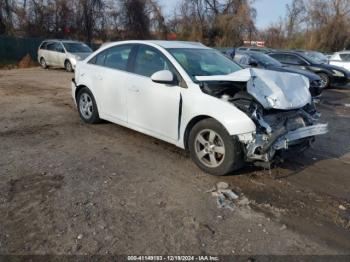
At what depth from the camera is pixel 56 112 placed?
8.00 metres

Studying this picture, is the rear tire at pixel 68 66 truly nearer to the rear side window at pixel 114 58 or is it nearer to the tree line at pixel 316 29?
the rear side window at pixel 114 58

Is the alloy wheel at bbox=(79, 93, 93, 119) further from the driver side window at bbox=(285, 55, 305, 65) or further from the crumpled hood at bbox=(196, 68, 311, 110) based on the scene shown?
the driver side window at bbox=(285, 55, 305, 65)

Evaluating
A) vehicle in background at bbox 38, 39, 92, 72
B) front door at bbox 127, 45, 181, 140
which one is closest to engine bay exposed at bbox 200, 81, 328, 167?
front door at bbox 127, 45, 181, 140

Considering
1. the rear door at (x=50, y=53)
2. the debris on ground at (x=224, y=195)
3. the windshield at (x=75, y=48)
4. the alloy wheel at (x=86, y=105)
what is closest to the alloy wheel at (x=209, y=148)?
the debris on ground at (x=224, y=195)

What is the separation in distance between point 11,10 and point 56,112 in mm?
25549

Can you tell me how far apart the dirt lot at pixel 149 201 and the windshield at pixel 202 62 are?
1287 mm

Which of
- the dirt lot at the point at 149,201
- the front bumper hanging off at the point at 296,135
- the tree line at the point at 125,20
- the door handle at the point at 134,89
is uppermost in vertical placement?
the tree line at the point at 125,20

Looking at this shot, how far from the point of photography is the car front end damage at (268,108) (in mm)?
4320

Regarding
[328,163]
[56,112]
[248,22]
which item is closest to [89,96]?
[56,112]

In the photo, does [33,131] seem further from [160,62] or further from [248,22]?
[248,22]

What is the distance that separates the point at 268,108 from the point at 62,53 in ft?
52.2

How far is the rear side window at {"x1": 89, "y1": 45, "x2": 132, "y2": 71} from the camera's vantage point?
19.5ft

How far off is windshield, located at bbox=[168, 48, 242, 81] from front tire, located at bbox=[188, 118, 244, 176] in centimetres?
75

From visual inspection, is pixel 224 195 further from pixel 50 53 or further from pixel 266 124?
pixel 50 53
